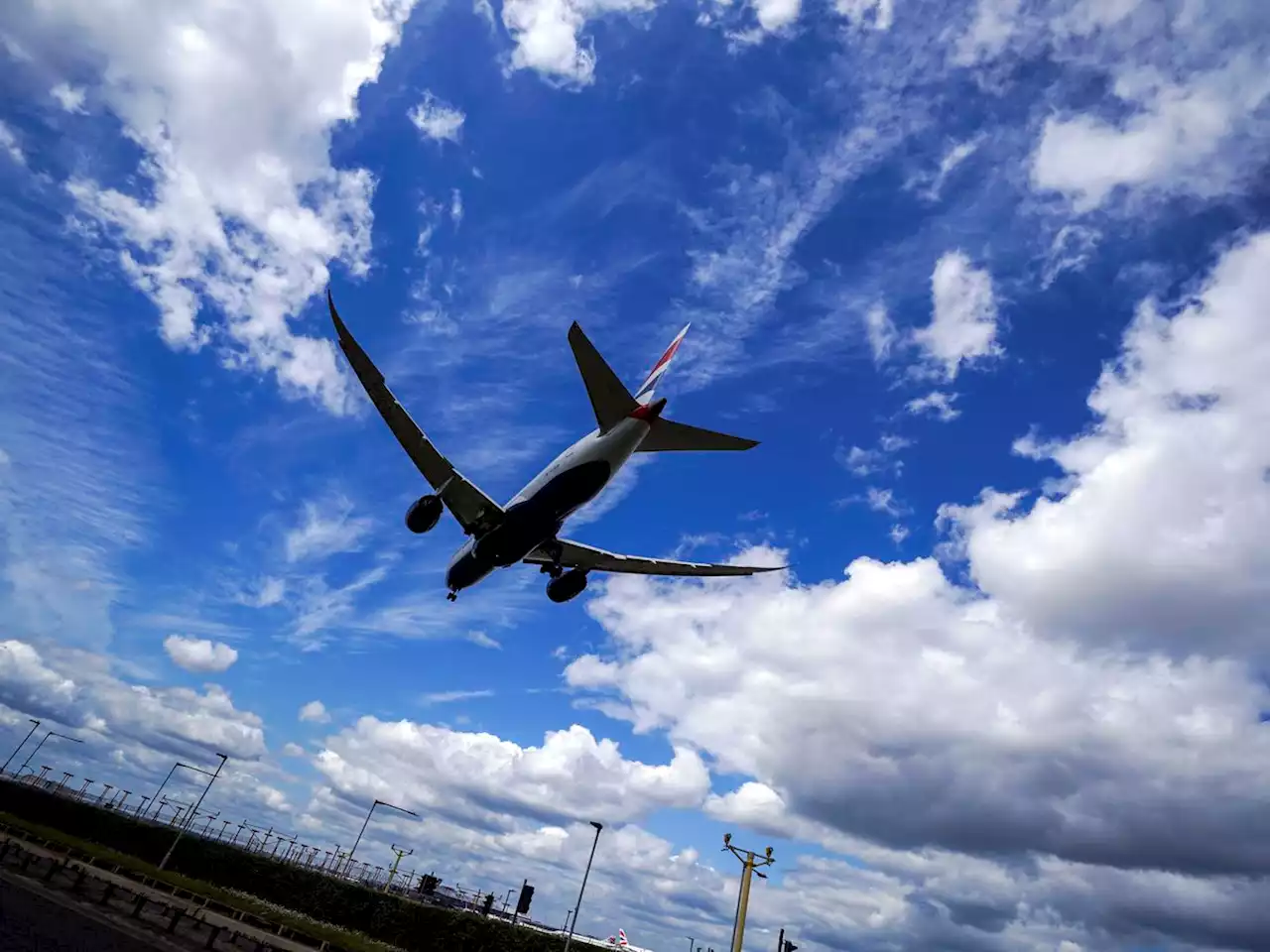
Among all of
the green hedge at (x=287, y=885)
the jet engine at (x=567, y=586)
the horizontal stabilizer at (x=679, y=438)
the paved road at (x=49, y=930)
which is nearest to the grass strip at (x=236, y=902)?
the green hedge at (x=287, y=885)

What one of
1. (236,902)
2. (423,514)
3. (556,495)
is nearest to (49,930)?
(423,514)

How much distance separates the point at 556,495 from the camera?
2727 centimetres

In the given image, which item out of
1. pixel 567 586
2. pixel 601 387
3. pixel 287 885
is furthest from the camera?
pixel 287 885

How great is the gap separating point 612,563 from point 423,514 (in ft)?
31.8

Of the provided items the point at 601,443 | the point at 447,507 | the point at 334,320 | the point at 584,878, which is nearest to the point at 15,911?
the point at 447,507

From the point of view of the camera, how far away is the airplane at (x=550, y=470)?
2509cm

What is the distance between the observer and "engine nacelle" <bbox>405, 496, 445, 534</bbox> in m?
28.0

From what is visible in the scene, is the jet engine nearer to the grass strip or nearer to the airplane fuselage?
the airplane fuselage

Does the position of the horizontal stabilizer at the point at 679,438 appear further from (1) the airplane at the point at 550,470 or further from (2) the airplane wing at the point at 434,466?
(2) the airplane wing at the point at 434,466

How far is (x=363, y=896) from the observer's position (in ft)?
254

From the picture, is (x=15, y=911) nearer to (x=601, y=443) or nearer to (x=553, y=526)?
(x=553, y=526)

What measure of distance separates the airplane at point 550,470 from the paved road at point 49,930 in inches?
740

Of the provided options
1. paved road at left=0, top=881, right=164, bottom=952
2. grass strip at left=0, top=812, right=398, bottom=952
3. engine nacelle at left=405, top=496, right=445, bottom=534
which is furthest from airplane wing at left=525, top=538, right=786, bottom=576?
grass strip at left=0, top=812, right=398, bottom=952

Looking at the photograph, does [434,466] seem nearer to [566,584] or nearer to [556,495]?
[556,495]
